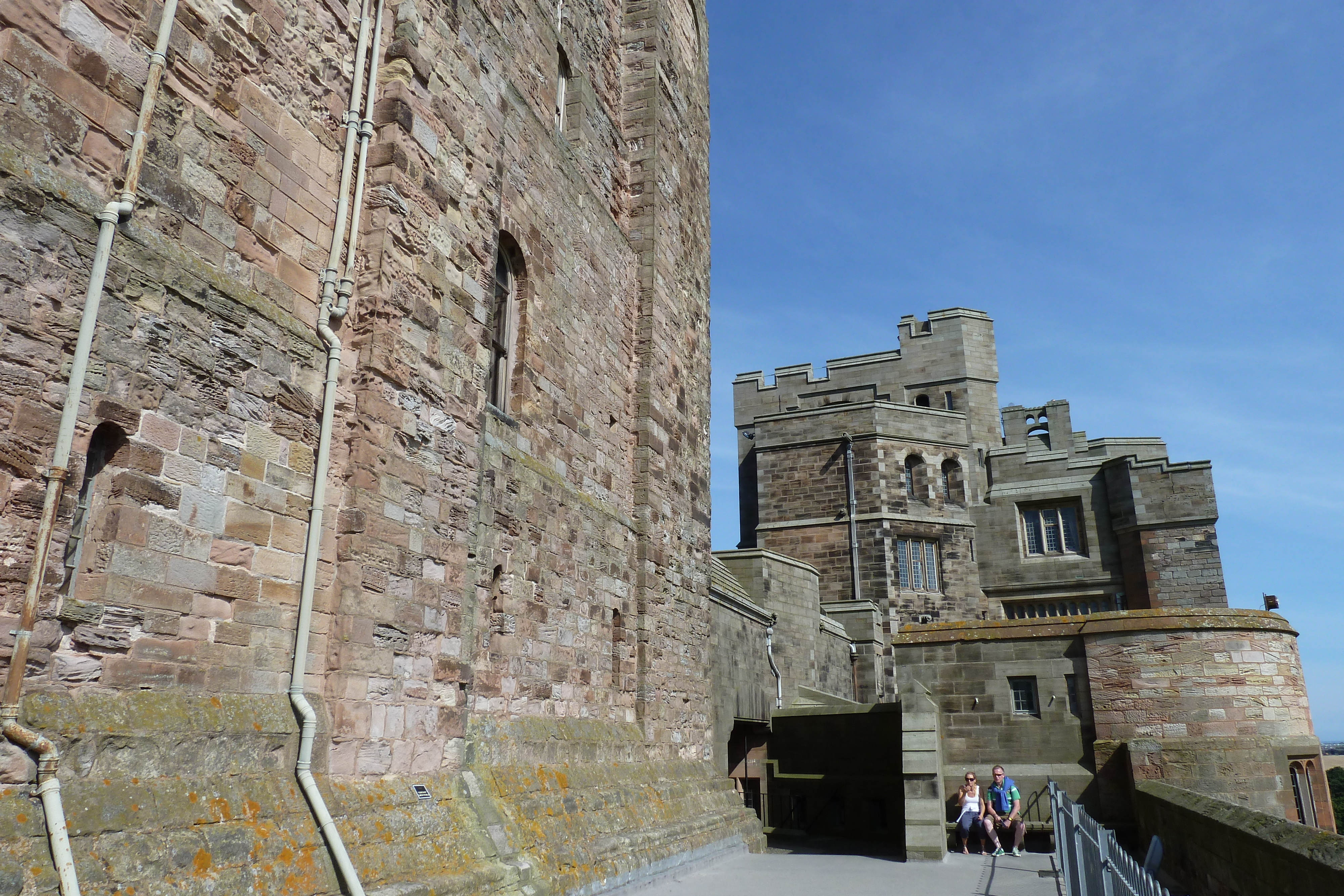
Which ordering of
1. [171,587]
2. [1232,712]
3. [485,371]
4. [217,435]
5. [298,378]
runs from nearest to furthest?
[171,587], [217,435], [298,378], [485,371], [1232,712]

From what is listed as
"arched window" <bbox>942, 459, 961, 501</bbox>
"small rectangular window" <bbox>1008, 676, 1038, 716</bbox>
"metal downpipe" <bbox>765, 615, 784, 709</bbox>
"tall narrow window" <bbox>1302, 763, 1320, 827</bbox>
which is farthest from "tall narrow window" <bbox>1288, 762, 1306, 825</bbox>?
"arched window" <bbox>942, 459, 961, 501</bbox>

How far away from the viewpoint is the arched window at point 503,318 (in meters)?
9.02

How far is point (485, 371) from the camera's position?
7.54 meters

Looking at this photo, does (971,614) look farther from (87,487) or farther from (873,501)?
(87,487)

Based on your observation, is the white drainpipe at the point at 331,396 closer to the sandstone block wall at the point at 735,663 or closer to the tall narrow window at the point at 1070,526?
the sandstone block wall at the point at 735,663

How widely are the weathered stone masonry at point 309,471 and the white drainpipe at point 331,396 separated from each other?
0.08 m

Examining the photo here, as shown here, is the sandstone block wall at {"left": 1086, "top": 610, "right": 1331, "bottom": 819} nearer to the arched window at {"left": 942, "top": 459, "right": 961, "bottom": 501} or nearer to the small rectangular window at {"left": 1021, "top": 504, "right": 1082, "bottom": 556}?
the small rectangular window at {"left": 1021, "top": 504, "right": 1082, "bottom": 556}

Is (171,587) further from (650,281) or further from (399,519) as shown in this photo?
(650,281)

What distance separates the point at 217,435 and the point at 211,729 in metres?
1.58

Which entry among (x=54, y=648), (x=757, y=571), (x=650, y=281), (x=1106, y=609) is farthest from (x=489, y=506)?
(x=1106, y=609)

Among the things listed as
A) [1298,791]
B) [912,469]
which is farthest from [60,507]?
[912,469]

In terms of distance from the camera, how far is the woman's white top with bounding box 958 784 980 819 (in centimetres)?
1338

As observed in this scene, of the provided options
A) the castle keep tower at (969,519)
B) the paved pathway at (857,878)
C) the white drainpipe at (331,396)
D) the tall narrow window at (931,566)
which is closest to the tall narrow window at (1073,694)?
the paved pathway at (857,878)

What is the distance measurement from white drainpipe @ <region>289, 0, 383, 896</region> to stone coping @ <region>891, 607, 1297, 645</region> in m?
12.2
